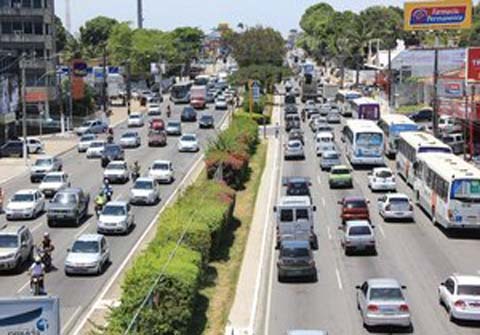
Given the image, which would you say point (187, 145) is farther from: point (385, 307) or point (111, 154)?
point (385, 307)

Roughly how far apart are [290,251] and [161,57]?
14931 centimetres

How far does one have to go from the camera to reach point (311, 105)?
117m

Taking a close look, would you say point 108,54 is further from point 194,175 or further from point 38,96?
point 194,175

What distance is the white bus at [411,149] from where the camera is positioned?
5639 centimetres

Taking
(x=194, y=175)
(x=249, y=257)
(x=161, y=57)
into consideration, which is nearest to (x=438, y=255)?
(x=249, y=257)

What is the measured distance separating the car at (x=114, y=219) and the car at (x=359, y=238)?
10.4 metres

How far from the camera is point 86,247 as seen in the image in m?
36.6

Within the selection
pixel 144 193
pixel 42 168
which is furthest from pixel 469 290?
pixel 42 168

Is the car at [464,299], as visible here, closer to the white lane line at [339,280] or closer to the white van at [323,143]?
the white lane line at [339,280]

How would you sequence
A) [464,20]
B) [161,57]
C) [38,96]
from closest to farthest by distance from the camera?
→ [38,96]
[464,20]
[161,57]

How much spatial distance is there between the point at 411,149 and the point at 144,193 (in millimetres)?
17100

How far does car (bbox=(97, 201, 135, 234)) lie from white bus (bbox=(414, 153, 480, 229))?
14721mm

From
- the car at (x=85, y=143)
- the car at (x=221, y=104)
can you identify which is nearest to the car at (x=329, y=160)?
the car at (x=85, y=143)

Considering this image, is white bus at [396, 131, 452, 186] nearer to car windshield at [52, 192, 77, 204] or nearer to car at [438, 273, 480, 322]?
car windshield at [52, 192, 77, 204]
